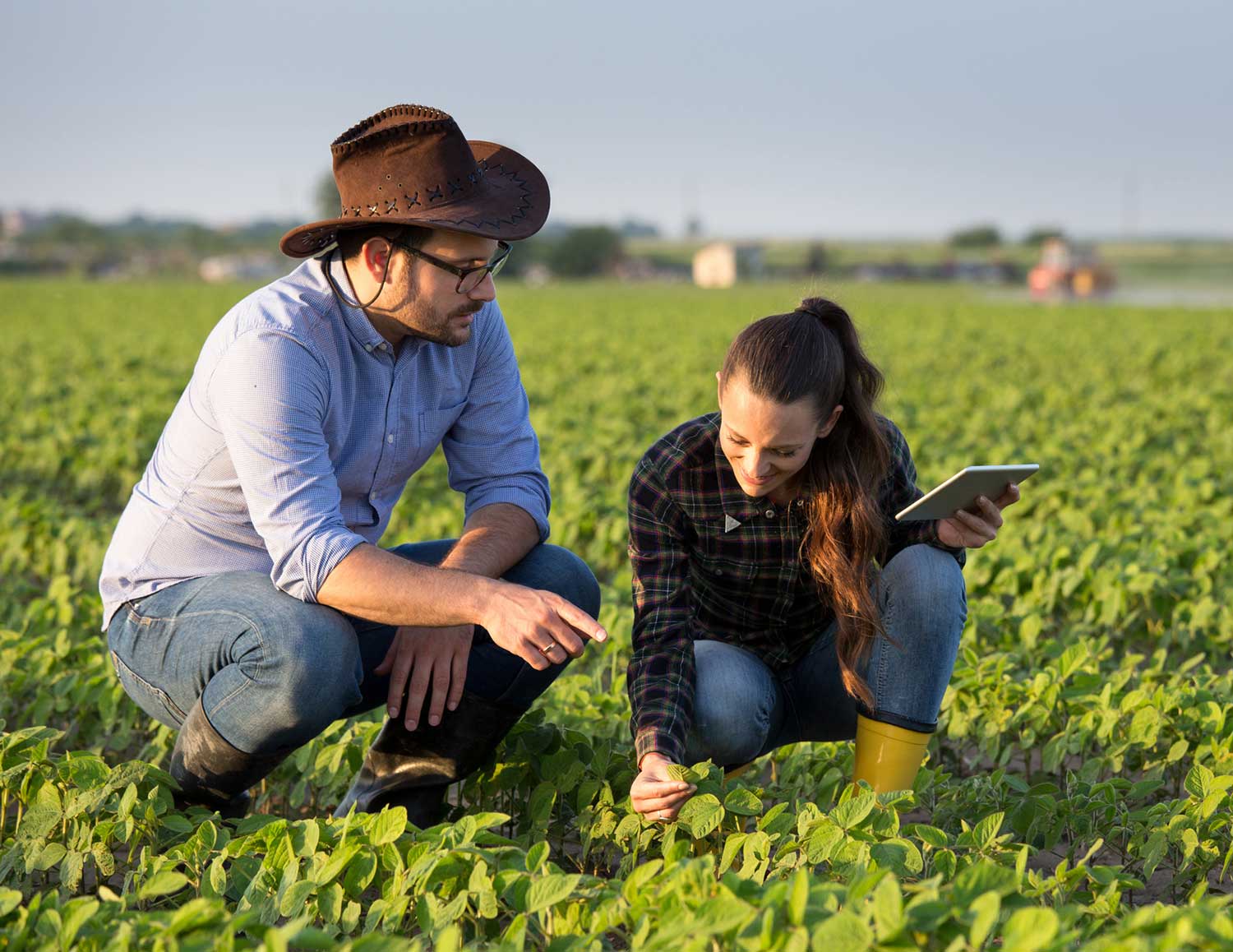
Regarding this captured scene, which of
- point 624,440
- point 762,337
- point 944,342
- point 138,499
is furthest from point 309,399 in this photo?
point 944,342

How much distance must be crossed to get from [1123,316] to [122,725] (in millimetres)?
21889

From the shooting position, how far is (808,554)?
269 cm

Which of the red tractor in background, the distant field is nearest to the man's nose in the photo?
the red tractor in background

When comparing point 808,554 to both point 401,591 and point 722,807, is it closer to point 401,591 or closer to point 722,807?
point 722,807

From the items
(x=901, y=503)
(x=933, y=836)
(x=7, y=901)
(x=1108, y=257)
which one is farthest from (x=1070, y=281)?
(x=1108, y=257)

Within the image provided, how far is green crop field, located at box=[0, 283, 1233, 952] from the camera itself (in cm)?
190

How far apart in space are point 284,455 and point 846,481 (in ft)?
3.57

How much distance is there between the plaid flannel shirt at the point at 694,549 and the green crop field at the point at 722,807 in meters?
0.21

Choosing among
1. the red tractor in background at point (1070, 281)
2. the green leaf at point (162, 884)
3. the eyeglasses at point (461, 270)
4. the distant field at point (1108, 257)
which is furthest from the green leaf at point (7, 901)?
the distant field at point (1108, 257)

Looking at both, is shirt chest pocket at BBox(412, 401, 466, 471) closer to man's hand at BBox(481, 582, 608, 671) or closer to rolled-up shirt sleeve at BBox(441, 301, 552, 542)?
rolled-up shirt sleeve at BBox(441, 301, 552, 542)

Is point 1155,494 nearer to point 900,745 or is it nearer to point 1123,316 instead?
point 900,745

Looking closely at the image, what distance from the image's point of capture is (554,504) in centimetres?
593

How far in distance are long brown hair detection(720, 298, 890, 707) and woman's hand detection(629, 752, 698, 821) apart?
1.58 ft

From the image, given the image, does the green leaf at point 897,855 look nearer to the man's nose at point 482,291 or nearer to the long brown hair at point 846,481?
the long brown hair at point 846,481
